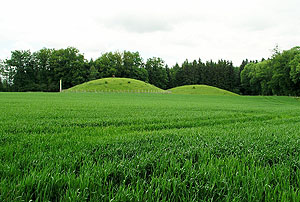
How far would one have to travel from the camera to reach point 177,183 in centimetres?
181

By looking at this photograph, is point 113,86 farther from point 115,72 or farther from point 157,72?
point 157,72

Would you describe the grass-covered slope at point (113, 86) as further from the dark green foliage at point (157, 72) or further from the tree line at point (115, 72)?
the dark green foliage at point (157, 72)

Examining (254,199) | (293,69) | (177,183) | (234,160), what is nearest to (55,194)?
(177,183)

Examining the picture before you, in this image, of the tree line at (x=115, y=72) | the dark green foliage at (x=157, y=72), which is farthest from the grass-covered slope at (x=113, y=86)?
the dark green foliage at (x=157, y=72)

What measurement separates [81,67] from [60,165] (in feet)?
303

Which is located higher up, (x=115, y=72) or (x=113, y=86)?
(x=115, y=72)

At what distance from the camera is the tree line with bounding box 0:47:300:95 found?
79.6 meters

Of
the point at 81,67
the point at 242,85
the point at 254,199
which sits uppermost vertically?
the point at 81,67

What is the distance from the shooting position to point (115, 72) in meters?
92.2

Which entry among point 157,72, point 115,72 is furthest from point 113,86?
point 157,72

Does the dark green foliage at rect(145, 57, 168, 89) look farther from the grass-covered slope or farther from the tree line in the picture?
the grass-covered slope

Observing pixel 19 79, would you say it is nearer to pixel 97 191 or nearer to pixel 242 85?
pixel 97 191

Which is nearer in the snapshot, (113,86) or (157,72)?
(113,86)

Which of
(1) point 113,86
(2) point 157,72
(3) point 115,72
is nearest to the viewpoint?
(1) point 113,86
